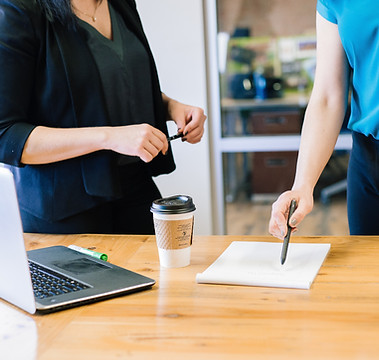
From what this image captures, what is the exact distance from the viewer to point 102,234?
1.63 metres

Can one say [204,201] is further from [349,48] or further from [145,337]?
[145,337]

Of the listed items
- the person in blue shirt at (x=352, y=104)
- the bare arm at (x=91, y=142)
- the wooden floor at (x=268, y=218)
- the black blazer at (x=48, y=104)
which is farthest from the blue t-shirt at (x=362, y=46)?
the wooden floor at (x=268, y=218)

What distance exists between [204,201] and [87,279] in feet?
6.94

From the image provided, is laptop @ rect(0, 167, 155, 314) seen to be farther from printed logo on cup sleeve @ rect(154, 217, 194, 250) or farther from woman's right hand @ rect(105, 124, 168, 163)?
woman's right hand @ rect(105, 124, 168, 163)

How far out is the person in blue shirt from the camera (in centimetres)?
143

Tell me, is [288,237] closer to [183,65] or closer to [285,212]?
[285,212]

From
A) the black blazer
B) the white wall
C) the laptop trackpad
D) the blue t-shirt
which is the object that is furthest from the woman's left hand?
the white wall

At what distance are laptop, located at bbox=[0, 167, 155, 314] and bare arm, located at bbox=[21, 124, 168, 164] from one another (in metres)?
0.30

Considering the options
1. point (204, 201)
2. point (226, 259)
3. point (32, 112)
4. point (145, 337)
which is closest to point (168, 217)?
point (226, 259)

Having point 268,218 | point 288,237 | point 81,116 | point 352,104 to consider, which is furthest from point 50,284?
point 268,218

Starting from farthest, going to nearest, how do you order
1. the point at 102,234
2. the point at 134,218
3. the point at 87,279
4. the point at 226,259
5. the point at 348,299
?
the point at 134,218 → the point at 102,234 → the point at 226,259 → the point at 87,279 → the point at 348,299

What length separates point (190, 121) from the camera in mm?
1821

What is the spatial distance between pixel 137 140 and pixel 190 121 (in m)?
0.38

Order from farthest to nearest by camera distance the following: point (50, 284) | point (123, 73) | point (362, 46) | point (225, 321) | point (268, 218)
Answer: point (268, 218) < point (123, 73) < point (362, 46) < point (50, 284) < point (225, 321)
